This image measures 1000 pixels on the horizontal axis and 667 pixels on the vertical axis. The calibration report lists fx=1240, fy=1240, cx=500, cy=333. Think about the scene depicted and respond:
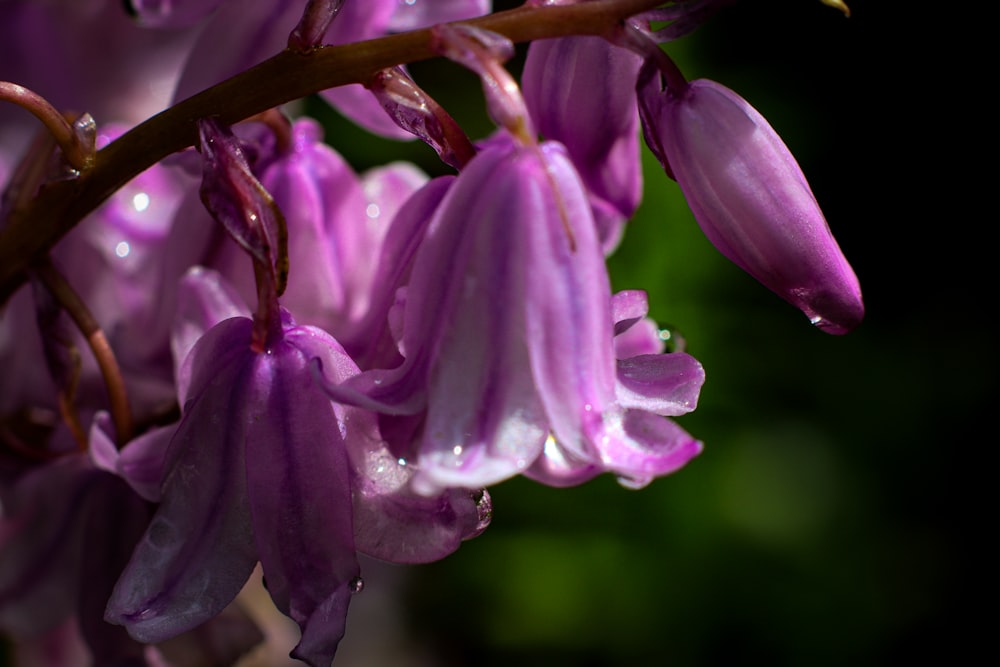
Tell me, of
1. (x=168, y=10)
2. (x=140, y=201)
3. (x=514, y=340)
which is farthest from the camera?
(x=140, y=201)

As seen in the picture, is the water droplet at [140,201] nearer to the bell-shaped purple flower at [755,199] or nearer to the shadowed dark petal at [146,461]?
the shadowed dark petal at [146,461]

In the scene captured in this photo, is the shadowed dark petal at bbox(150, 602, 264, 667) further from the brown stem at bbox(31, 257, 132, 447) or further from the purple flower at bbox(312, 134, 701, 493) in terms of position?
the purple flower at bbox(312, 134, 701, 493)

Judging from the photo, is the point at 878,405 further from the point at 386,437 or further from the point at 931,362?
the point at 386,437

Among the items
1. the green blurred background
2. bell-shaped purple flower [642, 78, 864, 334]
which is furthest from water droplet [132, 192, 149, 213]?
the green blurred background

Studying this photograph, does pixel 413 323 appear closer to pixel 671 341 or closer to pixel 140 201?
pixel 671 341

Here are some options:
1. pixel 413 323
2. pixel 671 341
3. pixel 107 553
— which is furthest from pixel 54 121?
pixel 671 341

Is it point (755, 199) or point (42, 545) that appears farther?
point (42, 545)

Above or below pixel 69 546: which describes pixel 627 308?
above
